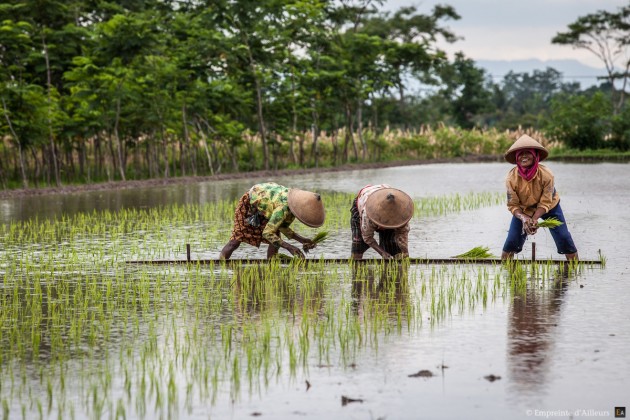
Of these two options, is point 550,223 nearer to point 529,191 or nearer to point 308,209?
point 529,191

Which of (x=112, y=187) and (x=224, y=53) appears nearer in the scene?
(x=112, y=187)

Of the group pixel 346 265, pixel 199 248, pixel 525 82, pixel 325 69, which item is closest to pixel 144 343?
pixel 346 265

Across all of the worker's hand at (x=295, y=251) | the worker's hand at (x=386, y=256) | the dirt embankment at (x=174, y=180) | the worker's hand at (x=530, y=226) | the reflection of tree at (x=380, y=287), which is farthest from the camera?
the dirt embankment at (x=174, y=180)

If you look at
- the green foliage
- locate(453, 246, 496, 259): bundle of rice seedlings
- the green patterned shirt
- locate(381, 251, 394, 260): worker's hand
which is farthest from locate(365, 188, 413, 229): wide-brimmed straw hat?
the green foliage

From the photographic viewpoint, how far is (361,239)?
11641 mm

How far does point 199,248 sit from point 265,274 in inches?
121

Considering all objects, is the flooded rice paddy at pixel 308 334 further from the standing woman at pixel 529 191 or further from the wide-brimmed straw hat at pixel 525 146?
the wide-brimmed straw hat at pixel 525 146

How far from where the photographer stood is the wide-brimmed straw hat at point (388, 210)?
10742mm

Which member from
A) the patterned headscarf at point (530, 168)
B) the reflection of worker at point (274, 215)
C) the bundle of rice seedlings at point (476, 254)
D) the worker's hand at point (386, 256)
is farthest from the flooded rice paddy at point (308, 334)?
the patterned headscarf at point (530, 168)

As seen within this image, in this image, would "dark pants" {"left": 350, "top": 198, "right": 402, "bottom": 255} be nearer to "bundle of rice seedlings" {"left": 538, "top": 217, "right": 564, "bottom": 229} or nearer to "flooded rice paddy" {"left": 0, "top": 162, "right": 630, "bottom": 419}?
"flooded rice paddy" {"left": 0, "top": 162, "right": 630, "bottom": 419}

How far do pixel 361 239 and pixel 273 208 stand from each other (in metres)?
1.09

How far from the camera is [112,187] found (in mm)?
29172

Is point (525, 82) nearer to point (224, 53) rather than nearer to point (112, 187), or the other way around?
point (224, 53)

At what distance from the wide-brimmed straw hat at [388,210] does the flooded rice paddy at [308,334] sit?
1.75ft
